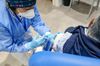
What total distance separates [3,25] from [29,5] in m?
0.24

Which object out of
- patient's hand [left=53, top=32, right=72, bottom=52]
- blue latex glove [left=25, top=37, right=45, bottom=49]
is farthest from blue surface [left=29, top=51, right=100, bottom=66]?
blue latex glove [left=25, top=37, right=45, bottom=49]

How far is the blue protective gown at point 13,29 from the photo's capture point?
1366 mm

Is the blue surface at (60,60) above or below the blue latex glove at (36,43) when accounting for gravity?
above

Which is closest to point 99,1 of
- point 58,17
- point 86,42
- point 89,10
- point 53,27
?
point 89,10

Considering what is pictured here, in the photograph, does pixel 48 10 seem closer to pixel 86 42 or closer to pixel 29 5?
pixel 29 5

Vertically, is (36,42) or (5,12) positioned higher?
(5,12)

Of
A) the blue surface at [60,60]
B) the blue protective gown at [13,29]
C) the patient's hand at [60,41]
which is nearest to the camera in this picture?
the blue surface at [60,60]

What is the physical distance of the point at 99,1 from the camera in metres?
2.94

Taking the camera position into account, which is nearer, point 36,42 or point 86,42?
point 86,42

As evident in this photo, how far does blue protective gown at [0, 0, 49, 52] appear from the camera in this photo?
1366 millimetres

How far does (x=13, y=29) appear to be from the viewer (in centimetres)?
146

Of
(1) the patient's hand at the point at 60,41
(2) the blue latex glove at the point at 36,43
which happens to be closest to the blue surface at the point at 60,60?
(1) the patient's hand at the point at 60,41

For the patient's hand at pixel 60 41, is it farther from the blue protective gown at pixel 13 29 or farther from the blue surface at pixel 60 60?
the blue protective gown at pixel 13 29

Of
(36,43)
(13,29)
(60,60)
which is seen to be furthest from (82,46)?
(13,29)
